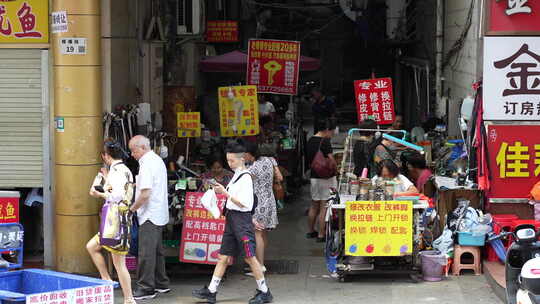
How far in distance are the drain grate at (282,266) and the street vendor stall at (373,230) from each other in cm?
82

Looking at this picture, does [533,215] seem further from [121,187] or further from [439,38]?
[439,38]

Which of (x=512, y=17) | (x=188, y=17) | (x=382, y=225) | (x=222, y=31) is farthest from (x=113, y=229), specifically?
(x=222, y=31)

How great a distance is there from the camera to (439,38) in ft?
59.5

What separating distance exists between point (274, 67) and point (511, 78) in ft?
20.3

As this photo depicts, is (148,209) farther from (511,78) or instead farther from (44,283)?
(511,78)

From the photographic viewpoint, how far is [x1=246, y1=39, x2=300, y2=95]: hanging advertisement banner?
16.3m

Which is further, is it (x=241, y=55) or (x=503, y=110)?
(x=241, y=55)

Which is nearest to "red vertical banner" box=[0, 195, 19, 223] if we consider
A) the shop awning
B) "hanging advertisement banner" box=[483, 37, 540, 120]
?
"hanging advertisement banner" box=[483, 37, 540, 120]

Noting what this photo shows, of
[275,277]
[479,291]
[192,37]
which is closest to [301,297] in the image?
[275,277]

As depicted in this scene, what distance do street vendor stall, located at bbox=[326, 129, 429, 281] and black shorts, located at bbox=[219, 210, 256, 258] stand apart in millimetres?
1388

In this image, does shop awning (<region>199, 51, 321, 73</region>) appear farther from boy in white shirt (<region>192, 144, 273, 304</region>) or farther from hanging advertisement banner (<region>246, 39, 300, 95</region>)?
boy in white shirt (<region>192, 144, 273, 304</region>)

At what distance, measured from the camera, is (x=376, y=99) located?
583 inches

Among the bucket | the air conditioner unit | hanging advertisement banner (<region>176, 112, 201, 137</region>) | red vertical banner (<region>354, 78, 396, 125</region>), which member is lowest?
the bucket

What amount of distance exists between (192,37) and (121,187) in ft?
27.4
